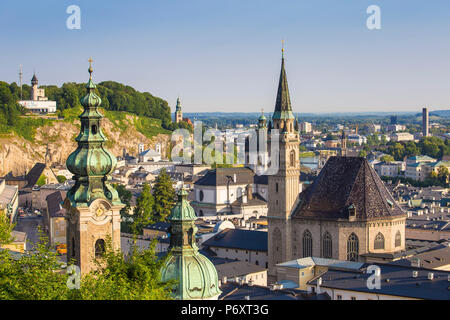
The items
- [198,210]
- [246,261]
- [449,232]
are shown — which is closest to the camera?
[246,261]

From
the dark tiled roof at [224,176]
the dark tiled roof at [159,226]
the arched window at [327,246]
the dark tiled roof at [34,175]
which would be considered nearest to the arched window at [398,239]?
the arched window at [327,246]

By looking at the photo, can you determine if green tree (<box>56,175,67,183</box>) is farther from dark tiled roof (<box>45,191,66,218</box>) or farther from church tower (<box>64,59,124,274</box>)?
church tower (<box>64,59,124,274</box>)

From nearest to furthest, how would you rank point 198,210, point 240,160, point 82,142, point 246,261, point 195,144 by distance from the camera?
point 82,142 < point 246,261 < point 198,210 < point 240,160 < point 195,144

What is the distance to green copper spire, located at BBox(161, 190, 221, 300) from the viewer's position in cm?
2542

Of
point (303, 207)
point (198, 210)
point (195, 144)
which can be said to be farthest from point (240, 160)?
point (303, 207)

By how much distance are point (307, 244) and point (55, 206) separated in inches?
1406

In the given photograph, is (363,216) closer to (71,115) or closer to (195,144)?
(71,115)

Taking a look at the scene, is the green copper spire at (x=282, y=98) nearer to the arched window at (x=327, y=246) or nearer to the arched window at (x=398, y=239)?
the arched window at (x=327, y=246)

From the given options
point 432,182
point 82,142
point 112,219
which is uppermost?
point 82,142

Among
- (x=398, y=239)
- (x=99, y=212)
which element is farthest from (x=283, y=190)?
(x=99, y=212)

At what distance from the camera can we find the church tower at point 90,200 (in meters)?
31.6

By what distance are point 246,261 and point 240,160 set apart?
9638cm

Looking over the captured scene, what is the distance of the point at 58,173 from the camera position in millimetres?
134625

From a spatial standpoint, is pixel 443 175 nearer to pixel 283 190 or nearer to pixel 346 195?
pixel 346 195
